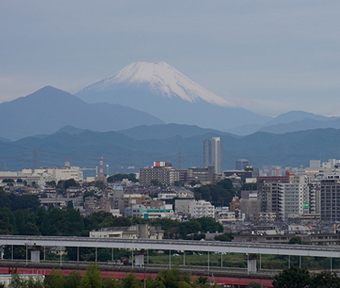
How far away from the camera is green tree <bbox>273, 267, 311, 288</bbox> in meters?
32.4

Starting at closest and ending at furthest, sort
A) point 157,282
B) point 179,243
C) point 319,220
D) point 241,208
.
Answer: point 157,282, point 179,243, point 319,220, point 241,208

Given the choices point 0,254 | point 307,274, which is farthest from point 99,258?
point 307,274

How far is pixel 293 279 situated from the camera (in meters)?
32.4

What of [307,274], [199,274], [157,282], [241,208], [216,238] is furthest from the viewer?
[241,208]

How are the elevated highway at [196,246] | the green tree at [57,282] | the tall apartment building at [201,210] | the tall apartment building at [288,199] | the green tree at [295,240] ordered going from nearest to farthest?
the green tree at [57,282], the elevated highway at [196,246], the green tree at [295,240], the tall apartment building at [201,210], the tall apartment building at [288,199]

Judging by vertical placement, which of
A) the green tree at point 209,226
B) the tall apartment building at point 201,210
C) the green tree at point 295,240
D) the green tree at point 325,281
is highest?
the tall apartment building at point 201,210

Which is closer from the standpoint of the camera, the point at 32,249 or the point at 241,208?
the point at 32,249

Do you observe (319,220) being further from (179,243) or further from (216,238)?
(179,243)

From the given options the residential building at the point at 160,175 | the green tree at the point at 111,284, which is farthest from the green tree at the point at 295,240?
the residential building at the point at 160,175

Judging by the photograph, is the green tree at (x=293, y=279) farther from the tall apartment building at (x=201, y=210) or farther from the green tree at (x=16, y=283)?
the tall apartment building at (x=201, y=210)

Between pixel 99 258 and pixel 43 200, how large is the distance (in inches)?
1842

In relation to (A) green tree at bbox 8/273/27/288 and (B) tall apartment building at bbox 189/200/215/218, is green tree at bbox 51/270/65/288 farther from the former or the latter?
(B) tall apartment building at bbox 189/200/215/218

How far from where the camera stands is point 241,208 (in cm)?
8612

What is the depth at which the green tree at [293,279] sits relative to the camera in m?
32.4
